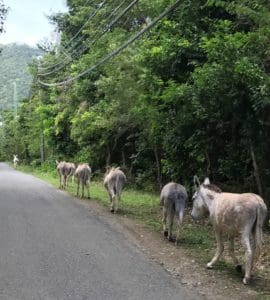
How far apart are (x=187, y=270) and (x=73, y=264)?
6.53ft

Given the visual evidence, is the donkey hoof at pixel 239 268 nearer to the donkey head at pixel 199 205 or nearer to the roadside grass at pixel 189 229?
the roadside grass at pixel 189 229

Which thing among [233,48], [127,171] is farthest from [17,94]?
[233,48]

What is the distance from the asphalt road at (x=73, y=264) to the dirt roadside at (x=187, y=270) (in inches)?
8.2

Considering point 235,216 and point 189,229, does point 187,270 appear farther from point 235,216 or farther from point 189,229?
point 189,229

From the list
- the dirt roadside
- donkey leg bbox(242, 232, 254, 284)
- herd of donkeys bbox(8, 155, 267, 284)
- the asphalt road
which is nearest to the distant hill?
the asphalt road

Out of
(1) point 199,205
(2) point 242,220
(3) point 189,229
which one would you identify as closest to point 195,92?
A: (3) point 189,229

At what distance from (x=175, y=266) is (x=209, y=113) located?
485cm

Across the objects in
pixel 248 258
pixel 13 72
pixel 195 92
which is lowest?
pixel 248 258

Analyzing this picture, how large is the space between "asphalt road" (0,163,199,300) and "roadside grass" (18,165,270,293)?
1.10m

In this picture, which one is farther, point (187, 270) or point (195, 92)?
point (195, 92)

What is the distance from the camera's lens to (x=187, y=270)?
901cm

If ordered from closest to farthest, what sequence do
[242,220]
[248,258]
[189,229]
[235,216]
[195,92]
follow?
[248,258], [242,220], [235,216], [195,92], [189,229]

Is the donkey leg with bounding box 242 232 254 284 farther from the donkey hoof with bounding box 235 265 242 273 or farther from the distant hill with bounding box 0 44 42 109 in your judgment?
the distant hill with bounding box 0 44 42 109

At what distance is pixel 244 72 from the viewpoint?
1097cm
